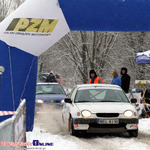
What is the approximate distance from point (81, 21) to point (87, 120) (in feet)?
8.51

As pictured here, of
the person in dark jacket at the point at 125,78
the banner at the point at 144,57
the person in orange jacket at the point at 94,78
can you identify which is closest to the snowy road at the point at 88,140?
the person in dark jacket at the point at 125,78

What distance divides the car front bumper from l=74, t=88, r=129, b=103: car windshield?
1199 mm

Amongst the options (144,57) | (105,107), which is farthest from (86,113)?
(144,57)

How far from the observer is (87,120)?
31.8ft

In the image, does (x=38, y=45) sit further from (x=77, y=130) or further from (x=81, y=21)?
(x=77, y=130)

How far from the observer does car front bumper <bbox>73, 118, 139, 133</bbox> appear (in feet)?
31.7

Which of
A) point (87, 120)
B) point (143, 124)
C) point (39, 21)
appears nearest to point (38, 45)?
point (39, 21)

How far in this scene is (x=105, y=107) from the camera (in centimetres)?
998

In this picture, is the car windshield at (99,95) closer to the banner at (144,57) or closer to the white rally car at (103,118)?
the white rally car at (103,118)

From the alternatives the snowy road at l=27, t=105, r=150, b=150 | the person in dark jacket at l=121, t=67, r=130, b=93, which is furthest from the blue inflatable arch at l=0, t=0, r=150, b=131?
the person in dark jacket at l=121, t=67, r=130, b=93

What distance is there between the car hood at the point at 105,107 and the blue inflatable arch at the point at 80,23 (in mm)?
1738

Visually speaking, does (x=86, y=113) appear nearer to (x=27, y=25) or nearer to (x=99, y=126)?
(x=99, y=126)

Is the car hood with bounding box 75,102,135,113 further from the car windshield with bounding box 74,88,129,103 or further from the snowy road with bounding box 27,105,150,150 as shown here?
the snowy road with bounding box 27,105,150,150

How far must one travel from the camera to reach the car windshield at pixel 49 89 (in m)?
17.0
